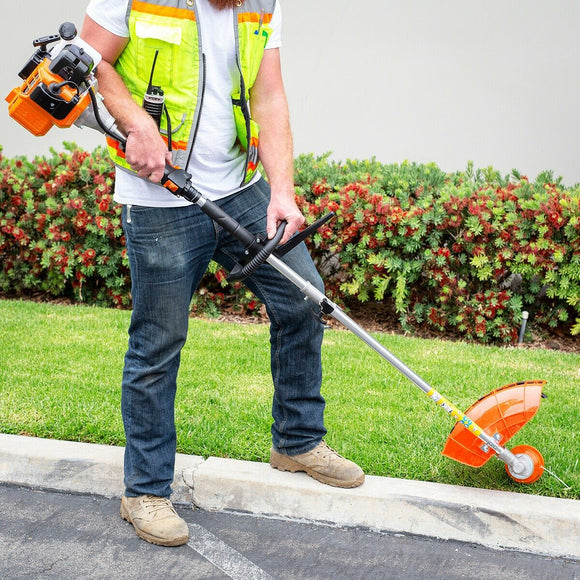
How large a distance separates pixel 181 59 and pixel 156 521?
167 cm

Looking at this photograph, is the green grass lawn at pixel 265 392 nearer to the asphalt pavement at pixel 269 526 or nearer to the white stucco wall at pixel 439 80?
the asphalt pavement at pixel 269 526

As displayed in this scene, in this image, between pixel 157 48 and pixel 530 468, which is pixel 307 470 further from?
pixel 157 48

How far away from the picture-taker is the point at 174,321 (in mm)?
2822

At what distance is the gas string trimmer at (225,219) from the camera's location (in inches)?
96.9

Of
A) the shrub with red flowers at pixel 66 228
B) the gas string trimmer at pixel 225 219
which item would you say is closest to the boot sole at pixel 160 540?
the gas string trimmer at pixel 225 219

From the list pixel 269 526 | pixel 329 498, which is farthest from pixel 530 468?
pixel 269 526

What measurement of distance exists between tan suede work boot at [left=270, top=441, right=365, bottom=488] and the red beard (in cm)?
176

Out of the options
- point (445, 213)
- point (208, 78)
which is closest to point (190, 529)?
point (208, 78)

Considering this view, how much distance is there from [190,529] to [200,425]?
75 centimetres

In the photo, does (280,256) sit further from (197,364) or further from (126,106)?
(197,364)

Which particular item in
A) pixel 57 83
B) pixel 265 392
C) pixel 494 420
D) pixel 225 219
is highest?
pixel 57 83

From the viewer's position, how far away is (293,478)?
3230 mm

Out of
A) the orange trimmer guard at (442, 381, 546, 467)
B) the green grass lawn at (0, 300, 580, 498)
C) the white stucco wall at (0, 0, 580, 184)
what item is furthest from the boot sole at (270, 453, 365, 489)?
the white stucco wall at (0, 0, 580, 184)

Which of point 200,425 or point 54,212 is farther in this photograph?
point 54,212
